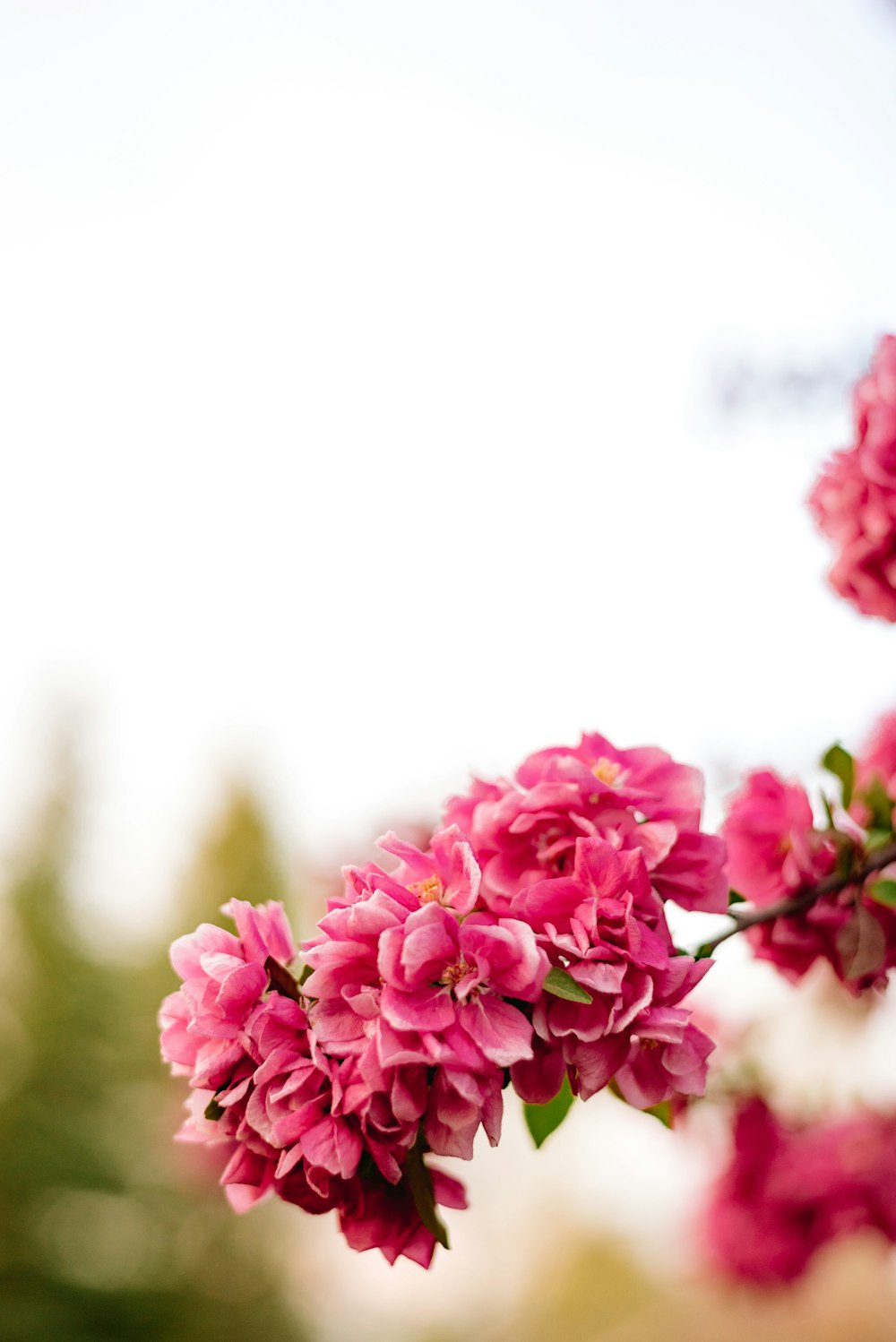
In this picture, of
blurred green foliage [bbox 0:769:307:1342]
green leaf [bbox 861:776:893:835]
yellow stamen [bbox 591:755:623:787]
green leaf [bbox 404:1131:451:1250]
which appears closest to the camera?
green leaf [bbox 404:1131:451:1250]

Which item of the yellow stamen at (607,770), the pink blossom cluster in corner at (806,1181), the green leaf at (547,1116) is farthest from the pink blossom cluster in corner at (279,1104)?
the pink blossom cluster in corner at (806,1181)

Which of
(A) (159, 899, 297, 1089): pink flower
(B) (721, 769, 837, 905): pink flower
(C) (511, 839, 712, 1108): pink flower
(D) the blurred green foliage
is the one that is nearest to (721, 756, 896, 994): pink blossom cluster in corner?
(B) (721, 769, 837, 905): pink flower

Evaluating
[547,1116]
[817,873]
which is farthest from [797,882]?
[547,1116]

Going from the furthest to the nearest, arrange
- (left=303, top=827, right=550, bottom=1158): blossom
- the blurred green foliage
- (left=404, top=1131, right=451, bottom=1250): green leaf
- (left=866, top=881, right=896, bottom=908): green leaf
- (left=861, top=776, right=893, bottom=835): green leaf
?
the blurred green foliage < (left=861, top=776, right=893, bottom=835): green leaf < (left=866, top=881, right=896, bottom=908): green leaf < (left=404, top=1131, right=451, bottom=1250): green leaf < (left=303, top=827, right=550, bottom=1158): blossom

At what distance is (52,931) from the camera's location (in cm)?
1107

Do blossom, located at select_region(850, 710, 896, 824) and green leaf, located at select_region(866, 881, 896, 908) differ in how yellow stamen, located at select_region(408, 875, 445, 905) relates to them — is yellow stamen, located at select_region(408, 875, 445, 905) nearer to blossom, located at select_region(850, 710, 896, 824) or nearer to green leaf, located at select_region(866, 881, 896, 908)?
Result: green leaf, located at select_region(866, 881, 896, 908)

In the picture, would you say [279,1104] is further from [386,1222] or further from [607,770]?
[607,770]

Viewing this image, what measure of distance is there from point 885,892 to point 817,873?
93 millimetres

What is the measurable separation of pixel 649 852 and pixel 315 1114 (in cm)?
37

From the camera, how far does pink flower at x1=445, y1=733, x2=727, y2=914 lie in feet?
3.29

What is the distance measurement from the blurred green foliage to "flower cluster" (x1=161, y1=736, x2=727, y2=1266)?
8.83 meters

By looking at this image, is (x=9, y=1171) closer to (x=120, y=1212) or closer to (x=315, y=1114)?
(x=120, y=1212)

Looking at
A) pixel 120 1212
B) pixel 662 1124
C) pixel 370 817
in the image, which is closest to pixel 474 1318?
pixel 120 1212

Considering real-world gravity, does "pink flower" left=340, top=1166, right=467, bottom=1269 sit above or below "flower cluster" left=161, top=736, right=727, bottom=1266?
below
